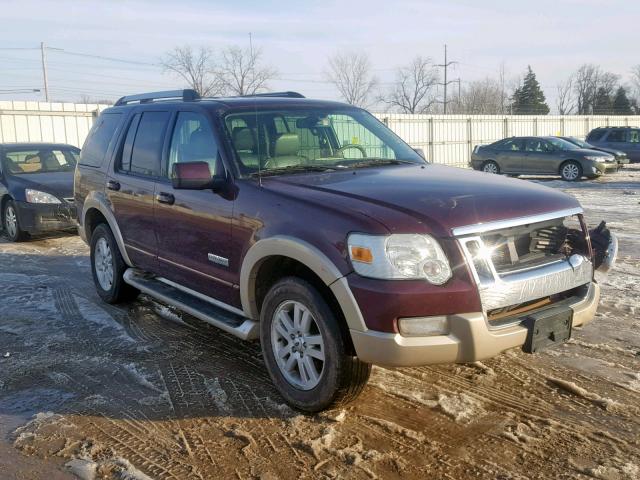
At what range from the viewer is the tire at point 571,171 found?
19.3 meters

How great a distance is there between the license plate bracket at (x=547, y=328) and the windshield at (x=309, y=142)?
1.79 metres

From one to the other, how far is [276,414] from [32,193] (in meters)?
7.57

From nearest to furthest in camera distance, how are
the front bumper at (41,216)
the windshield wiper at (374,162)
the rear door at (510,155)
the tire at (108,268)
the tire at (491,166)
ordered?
1. the windshield wiper at (374,162)
2. the tire at (108,268)
3. the front bumper at (41,216)
4. the rear door at (510,155)
5. the tire at (491,166)

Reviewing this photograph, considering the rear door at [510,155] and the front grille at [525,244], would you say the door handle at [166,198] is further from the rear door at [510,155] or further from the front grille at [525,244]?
the rear door at [510,155]

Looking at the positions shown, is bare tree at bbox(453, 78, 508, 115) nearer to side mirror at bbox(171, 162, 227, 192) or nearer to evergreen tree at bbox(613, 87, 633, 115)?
evergreen tree at bbox(613, 87, 633, 115)

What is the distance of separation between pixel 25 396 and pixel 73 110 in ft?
44.0

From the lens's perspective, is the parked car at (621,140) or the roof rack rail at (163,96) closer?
the roof rack rail at (163,96)

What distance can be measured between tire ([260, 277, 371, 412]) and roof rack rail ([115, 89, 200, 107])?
220 cm

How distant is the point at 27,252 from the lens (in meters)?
9.01

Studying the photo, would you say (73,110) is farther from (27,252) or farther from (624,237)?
(624,237)

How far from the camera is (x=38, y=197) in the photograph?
9656mm

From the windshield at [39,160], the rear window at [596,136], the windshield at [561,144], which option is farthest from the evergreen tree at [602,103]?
the windshield at [39,160]

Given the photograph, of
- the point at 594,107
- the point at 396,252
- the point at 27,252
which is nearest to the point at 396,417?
the point at 396,252

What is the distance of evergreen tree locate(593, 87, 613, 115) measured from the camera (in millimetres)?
76562
